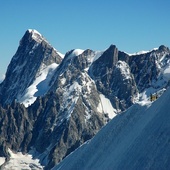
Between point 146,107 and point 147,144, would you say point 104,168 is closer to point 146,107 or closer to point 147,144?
point 147,144

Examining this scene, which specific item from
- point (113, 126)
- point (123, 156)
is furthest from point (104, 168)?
point (113, 126)

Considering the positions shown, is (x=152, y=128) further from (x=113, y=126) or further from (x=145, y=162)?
(x=113, y=126)

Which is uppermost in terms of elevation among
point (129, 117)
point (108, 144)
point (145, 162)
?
point (129, 117)

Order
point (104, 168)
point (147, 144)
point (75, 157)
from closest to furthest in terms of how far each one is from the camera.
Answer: point (147, 144)
point (104, 168)
point (75, 157)

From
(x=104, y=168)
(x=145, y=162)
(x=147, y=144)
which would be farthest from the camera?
(x=104, y=168)

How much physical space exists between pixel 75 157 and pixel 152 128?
3209 cm

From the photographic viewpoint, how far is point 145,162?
251 ft

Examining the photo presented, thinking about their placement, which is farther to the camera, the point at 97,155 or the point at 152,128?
the point at 97,155

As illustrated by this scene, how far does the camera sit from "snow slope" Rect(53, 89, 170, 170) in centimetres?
7719

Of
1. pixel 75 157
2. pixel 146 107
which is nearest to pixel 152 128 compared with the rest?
pixel 146 107

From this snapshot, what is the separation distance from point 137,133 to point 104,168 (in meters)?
10.1

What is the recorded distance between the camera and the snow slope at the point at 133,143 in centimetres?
7719

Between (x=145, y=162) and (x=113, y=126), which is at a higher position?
(x=113, y=126)

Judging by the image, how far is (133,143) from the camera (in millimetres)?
87812
